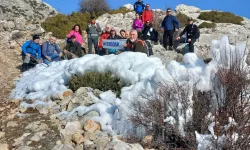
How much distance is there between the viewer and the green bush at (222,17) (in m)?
22.4

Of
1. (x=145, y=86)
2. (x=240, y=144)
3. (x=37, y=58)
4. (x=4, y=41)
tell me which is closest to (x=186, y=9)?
(x=4, y=41)

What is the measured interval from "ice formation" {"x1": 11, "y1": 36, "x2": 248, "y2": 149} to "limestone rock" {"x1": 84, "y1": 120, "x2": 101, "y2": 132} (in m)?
0.11

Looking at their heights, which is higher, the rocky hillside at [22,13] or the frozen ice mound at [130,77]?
the rocky hillside at [22,13]

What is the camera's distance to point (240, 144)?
4.64 m

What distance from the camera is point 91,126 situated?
21.1 feet

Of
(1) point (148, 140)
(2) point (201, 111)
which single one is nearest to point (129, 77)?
(1) point (148, 140)

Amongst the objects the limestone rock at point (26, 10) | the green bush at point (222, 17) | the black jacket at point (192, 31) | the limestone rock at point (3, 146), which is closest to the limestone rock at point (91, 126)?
the limestone rock at point (3, 146)

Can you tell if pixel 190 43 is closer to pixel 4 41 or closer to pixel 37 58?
pixel 37 58

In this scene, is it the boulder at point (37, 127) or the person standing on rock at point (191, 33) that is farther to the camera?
the person standing on rock at point (191, 33)

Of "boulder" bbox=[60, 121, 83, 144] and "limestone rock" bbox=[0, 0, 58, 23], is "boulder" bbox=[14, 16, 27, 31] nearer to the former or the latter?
"limestone rock" bbox=[0, 0, 58, 23]

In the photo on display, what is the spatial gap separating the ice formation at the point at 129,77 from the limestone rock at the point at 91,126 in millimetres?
105

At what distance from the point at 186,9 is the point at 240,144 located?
24851 millimetres

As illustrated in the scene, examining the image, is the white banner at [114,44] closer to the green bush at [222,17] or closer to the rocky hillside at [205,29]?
the rocky hillside at [205,29]

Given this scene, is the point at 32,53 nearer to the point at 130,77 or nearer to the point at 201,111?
the point at 130,77
